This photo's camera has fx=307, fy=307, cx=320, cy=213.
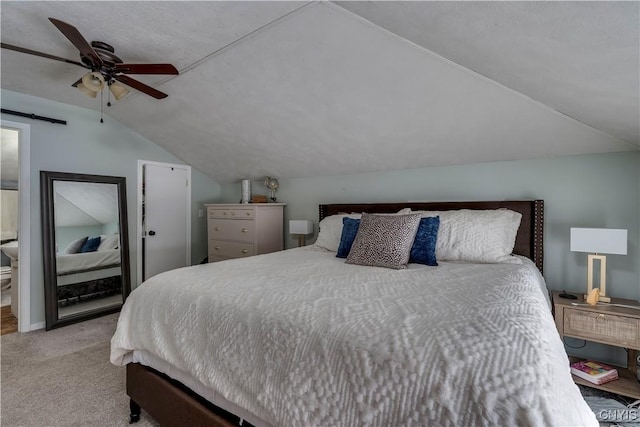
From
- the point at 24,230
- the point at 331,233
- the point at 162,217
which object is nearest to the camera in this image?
the point at 331,233

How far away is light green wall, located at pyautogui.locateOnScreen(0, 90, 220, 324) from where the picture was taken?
9.87ft

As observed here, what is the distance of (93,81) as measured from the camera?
6.42 ft

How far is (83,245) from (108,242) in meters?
0.24

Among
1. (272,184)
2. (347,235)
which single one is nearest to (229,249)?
(272,184)

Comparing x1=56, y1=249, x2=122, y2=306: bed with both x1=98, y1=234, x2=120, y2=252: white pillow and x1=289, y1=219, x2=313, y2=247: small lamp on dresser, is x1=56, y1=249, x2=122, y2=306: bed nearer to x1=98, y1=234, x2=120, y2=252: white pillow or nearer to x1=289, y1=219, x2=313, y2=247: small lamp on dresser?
x1=98, y1=234, x2=120, y2=252: white pillow

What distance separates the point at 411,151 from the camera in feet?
9.16

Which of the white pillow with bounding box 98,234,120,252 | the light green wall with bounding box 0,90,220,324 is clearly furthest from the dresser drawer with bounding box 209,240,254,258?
the white pillow with bounding box 98,234,120,252

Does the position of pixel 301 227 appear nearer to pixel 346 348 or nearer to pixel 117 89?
pixel 117 89

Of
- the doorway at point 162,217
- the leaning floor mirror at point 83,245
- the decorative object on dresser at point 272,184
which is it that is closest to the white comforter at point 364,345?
the leaning floor mirror at point 83,245

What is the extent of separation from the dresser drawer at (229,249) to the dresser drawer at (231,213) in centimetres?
33

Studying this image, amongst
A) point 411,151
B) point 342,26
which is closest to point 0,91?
point 342,26

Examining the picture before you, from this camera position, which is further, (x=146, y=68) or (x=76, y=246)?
(x=76, y=246)

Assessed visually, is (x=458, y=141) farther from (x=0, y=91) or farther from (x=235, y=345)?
(x=0, y=91)

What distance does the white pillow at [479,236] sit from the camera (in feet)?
7.00
